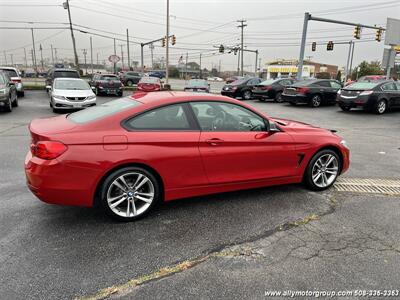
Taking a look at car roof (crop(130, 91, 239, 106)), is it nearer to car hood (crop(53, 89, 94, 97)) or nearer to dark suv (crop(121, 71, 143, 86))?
car hood (crop(53, 89, 94, 97))

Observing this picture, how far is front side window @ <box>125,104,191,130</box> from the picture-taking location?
3.81 meters

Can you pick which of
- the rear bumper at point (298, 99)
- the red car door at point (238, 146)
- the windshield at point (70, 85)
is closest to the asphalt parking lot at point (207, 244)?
the red car door at point (238, 146)

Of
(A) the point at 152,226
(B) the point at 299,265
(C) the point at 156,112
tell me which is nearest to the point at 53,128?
(C) the point at 156,112

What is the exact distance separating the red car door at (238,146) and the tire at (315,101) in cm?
1420

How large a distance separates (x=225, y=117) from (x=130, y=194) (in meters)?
1.51

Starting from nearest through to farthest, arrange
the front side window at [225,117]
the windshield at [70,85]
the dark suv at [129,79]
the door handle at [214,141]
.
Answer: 1. the door handle at [214,141]
2. the front side window at [225,117]
3. the windshield at [70,85]
4. the dark suv at [129,79]

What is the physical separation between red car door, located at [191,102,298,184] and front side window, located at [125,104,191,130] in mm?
192

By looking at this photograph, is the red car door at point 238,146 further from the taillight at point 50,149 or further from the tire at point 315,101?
the tire at point 315,101

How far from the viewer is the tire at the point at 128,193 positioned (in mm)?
3648

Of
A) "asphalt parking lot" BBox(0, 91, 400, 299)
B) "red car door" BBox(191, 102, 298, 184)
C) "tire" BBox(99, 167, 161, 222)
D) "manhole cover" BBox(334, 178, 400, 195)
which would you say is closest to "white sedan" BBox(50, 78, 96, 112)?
"asphalt parking lot" BBox(0, 91, 400, 299)

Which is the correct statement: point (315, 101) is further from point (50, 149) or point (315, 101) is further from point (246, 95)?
point (50, 149)

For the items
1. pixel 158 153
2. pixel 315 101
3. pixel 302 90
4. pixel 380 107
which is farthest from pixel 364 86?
pixel 158 153

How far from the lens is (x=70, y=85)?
1441cm

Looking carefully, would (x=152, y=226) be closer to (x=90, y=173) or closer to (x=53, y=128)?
A: (x=90, y=173)
